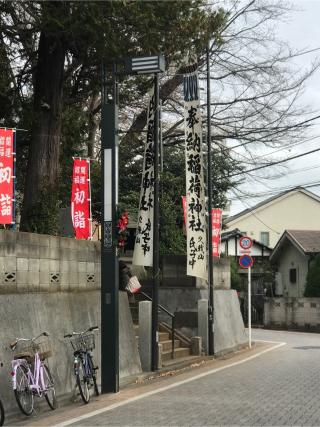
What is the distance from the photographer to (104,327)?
432 inches

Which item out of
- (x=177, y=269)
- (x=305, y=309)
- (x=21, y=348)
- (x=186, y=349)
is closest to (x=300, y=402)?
(x=21, y=348)

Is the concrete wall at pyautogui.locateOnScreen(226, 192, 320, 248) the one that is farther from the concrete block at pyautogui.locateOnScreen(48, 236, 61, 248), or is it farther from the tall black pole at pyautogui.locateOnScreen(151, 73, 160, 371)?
the concrete block at pyautogui.locateOnScreen(48, 236, 61, 248)

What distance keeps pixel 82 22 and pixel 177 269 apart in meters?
9.85

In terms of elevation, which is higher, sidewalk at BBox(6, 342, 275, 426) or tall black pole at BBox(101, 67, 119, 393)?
tall black pole at BBox(101, 67, 119, 393)

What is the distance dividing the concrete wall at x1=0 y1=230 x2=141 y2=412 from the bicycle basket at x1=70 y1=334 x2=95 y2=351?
32 cm

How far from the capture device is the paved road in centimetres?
803

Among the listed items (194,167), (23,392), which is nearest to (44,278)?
(23,392)

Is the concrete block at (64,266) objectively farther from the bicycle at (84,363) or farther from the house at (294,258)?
the house at (294,258)

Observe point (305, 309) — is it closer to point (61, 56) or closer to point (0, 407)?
A: point (61, 56)

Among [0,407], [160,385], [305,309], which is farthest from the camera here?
[305,309]

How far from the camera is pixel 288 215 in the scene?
54.3 meters

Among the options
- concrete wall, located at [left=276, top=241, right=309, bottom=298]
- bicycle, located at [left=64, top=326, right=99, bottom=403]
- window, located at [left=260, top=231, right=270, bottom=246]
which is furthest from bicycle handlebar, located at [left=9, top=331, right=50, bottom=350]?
window, located at [left=260, top=231, right=270, bottom=246]

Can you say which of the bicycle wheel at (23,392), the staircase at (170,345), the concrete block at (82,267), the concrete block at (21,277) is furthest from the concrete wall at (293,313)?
the bicycle wheel at (23,392)

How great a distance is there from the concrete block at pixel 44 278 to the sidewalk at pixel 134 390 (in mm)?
2232
